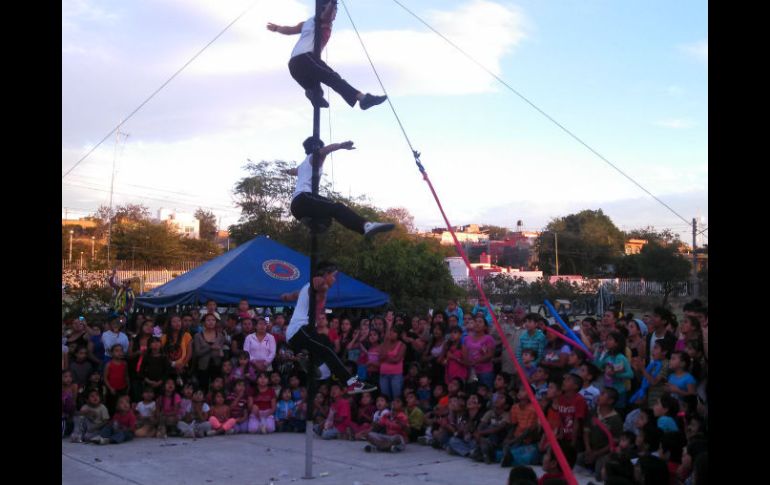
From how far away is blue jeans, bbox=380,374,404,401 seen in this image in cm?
900

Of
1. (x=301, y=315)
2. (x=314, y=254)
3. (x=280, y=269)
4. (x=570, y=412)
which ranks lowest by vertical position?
(x=570, y=412)

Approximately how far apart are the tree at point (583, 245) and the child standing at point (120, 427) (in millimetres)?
33559

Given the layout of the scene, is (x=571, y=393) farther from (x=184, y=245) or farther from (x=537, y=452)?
(x=184, y=245)

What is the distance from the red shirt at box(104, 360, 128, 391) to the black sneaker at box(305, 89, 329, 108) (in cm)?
445

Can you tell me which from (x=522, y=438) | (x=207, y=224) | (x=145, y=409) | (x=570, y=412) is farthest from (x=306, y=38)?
(x=207, y=224)

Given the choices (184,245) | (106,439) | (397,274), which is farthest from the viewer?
(184,245)

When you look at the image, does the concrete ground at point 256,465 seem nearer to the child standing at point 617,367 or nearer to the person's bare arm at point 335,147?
the child standing at point 617,367

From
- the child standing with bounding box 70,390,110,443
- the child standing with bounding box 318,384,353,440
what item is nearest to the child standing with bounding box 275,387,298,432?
the child standing with bounding box 318,384,353,440

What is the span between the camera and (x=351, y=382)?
7.45 m

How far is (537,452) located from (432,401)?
6.31ft

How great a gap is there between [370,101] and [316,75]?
72 cm

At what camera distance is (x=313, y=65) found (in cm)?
626

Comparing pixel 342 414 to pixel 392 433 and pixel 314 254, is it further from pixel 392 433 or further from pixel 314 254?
pixel 314 254
